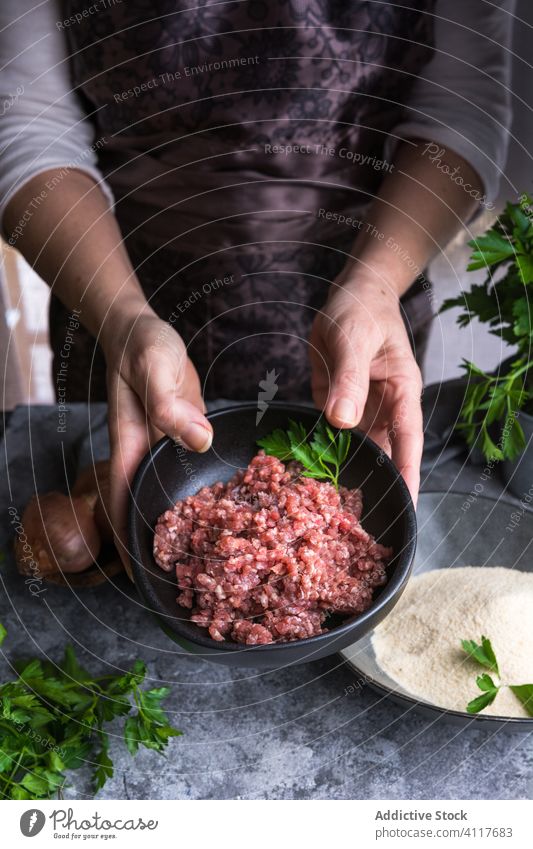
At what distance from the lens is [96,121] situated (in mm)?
889

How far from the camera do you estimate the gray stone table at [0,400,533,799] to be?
596 millimetres

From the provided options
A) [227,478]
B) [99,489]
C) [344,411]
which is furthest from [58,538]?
[344,411]

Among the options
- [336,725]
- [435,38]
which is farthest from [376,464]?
[435,38]

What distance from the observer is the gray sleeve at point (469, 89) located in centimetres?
76

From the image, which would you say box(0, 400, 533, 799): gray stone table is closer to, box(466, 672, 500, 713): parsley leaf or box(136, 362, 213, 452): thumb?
box(466, 672, 500, 713): parsley leaf

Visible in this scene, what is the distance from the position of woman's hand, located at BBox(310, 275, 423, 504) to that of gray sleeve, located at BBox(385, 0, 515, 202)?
18 cm

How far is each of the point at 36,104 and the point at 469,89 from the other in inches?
17.7

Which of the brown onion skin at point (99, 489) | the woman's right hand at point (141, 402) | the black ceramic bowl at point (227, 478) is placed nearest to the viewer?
the black ceramic bowl at point (227, 478)

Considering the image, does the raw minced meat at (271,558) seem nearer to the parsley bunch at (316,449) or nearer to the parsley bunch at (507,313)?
the parsley bunch at (316,449)

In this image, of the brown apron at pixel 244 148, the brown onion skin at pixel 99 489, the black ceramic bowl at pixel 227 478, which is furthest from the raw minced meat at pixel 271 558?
the brown apron at pixel 244 148

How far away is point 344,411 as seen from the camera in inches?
24.6
